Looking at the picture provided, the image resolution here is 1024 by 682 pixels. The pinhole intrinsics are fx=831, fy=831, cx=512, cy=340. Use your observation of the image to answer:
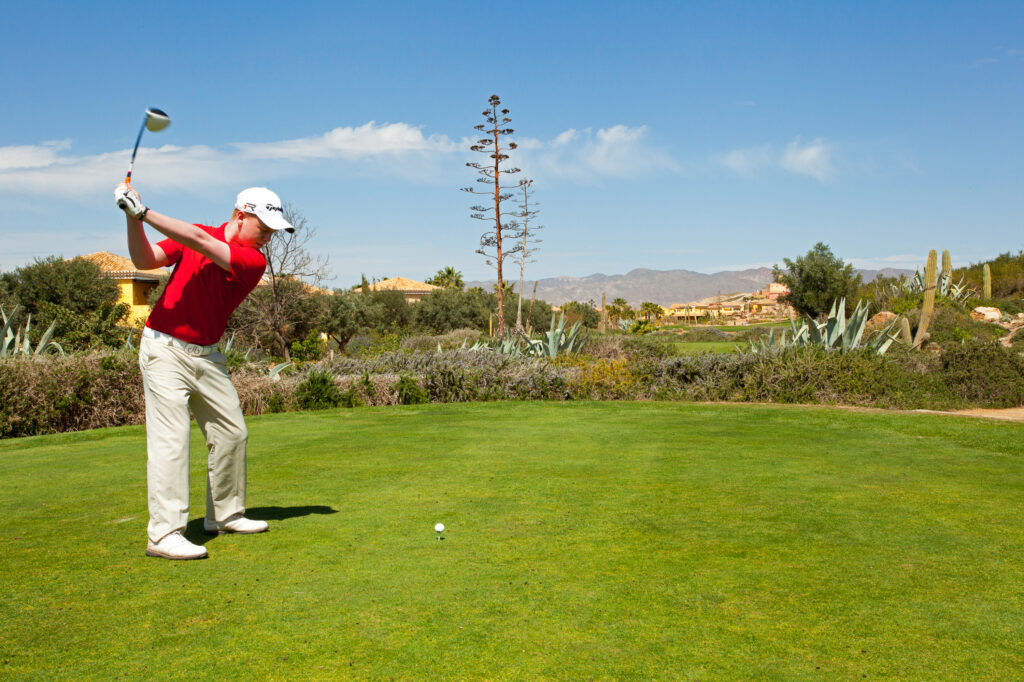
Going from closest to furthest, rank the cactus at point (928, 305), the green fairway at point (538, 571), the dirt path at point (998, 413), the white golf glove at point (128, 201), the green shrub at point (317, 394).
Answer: the green fairway at point (538, 571) → the white golf glove at point (128, 201) → the dirt path at point (998, 413) → the green shrub at point (317, 394) → the cactus at point (928, 305)

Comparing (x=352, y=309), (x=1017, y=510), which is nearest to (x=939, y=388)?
(x=1017, y=510)

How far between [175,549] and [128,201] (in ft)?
6.18

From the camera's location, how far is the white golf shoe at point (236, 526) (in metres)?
5.12

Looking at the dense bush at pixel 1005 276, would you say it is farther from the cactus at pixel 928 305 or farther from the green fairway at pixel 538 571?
the green fairway at pixel 538 571

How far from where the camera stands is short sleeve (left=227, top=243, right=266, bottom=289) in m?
4.62

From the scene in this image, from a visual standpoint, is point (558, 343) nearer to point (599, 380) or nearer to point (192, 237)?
point (599, 380)

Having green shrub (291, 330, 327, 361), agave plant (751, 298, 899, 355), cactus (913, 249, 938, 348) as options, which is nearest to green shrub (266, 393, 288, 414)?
green shrub (291, 330, 327, 361)

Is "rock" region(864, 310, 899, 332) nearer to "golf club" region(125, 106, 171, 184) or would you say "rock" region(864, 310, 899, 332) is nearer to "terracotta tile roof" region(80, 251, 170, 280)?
"golf club" region(125, 106, 171, 184)

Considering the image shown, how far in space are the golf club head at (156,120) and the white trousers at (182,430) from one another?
125 centimetres

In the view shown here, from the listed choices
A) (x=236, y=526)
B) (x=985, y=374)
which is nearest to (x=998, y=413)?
(x=985, y=374)

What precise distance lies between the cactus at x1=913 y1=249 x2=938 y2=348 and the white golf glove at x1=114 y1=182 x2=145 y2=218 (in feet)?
56.3

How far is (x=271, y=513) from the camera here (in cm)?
570

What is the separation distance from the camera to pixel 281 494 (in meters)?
6.39

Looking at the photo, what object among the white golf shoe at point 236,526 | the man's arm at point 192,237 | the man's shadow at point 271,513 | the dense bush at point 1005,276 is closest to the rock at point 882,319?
the dense bush at point 1005,276
